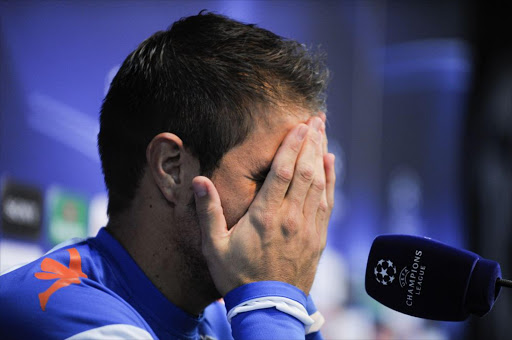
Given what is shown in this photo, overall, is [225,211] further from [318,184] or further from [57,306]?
[57,306]

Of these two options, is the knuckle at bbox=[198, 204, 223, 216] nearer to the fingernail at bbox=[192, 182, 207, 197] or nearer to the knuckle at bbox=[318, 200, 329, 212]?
the fingernail at bbox=[192, 182, 207, 197]

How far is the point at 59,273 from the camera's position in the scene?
1142mm

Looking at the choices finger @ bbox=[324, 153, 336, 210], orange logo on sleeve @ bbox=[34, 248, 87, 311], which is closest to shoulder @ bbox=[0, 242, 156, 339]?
orange logo on sleeve @ bbox=[34, 248, 87, 311]

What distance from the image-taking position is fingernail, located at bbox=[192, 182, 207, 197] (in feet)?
4.04

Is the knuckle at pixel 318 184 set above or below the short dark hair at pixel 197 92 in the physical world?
below

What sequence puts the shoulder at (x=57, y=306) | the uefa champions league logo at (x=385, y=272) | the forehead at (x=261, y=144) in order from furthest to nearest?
the forehead at (x=261, y=144) < the uefa champions league logo at (x=385, y=272) < the shoulder at (x=57, y=306)

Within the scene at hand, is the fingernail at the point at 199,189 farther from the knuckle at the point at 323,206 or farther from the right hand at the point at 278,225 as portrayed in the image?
the knuckle at the point at 323,206

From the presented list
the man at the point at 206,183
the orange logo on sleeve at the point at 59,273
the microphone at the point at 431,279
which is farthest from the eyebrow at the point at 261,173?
the orange logo on sleeve at the point at 59,273

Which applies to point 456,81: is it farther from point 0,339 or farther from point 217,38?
point 0,339

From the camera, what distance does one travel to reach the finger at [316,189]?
129 cm

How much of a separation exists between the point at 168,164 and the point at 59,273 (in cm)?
30

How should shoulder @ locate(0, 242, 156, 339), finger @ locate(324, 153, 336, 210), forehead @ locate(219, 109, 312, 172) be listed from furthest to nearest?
finger @ locate(324, 153, 336, 210), forehead @ locate(219, 109, 312, 172), shoulder @ locate(0, 242, 156, 339)

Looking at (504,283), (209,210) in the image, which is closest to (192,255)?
(209,210)

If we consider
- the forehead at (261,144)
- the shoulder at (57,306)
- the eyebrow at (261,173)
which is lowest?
the shoulder at (57,306)
